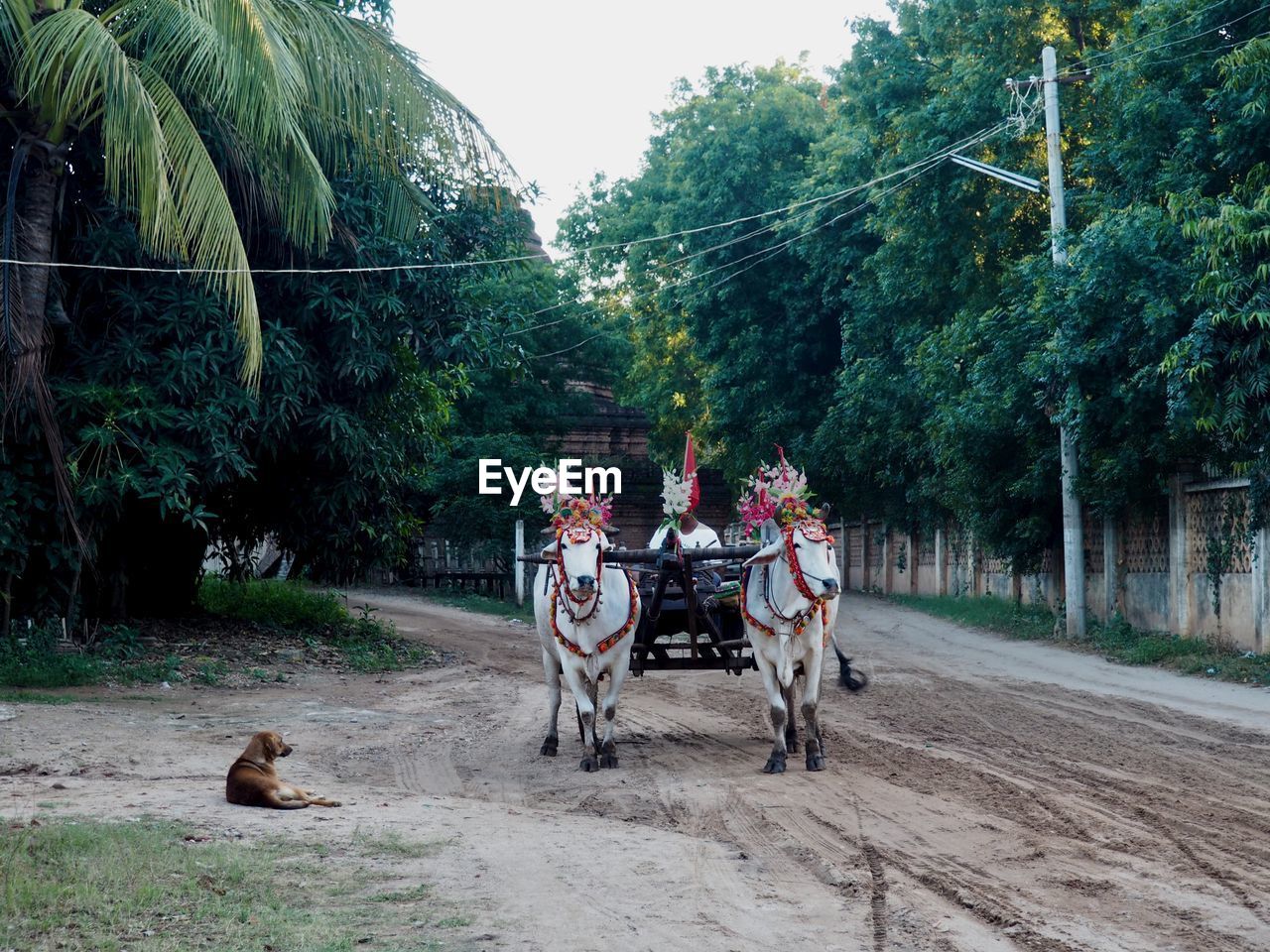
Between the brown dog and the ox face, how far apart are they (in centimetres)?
211

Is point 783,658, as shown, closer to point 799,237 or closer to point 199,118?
point 199,118

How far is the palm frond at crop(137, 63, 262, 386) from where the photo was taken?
453 inches

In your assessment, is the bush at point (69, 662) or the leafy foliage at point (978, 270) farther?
the leafy foliage at point (978, 270)

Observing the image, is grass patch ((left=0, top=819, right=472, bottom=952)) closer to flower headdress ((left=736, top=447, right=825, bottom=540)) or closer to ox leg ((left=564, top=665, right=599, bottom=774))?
ox leg ((left=564, top=665, right=599, bottom=774))

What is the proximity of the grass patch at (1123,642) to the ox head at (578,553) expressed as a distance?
7.88m

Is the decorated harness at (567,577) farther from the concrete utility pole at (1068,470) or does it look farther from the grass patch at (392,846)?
the concrete utility pole at (1068,470)

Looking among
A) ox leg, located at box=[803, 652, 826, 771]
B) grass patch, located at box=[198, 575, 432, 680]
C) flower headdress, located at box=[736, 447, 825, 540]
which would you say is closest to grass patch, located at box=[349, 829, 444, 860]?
ox leg, located at box=[803, 652, 826, 771]

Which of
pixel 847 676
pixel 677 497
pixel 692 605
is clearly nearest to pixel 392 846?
pixel 692 605

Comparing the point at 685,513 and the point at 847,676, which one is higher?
the point at 685,513

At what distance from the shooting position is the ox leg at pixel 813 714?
8469 mm

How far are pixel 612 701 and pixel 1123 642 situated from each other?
990 centimetres

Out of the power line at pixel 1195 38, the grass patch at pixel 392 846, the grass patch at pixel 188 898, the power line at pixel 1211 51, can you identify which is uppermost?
the power line at pixel 1195 38

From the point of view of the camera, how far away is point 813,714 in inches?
339

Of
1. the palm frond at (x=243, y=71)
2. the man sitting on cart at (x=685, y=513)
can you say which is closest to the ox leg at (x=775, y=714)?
the man sitting on cart at (x=685, y=513)
